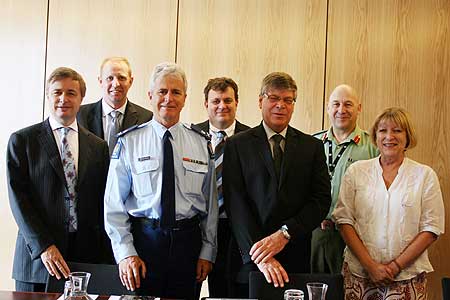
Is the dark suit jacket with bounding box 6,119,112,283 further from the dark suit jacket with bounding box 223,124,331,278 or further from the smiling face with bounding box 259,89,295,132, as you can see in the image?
the smiling face with bounding box 259,89,295,132

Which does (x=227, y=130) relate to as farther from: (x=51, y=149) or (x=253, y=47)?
(x=253, y=47)

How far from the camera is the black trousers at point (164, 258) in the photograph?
2818 mm

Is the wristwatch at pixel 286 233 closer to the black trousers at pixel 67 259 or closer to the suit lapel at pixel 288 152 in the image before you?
the suit lapel at pixel 288 152

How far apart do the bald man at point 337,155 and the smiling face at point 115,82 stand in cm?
134

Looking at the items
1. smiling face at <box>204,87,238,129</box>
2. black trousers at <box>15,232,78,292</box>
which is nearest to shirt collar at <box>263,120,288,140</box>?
smiling face at <box>204,87,238,129</box>

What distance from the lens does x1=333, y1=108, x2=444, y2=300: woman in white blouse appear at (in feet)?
10.2

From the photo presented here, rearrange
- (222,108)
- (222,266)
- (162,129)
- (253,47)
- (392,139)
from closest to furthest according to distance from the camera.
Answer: (162,129), (392,139), (222,266), (222,108), (253,47)

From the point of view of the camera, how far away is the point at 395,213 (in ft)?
10.3

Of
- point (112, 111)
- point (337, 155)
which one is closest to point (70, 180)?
point (112, 111)

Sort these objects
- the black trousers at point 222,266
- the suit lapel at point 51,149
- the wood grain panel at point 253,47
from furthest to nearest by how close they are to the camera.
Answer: the wood grain panel at point 253,47
the black trousers at point 222,266
the suit lapel at point 51,149

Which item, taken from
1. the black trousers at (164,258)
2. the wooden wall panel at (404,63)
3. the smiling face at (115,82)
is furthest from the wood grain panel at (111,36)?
the black trousers at (164,258)

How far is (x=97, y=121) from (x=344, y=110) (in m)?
1.58

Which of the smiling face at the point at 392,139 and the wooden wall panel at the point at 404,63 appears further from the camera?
the wooden wall panel at the point at 404,63

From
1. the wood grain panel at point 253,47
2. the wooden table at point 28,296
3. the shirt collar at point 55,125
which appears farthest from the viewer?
the wood grain panel at point 253,47
